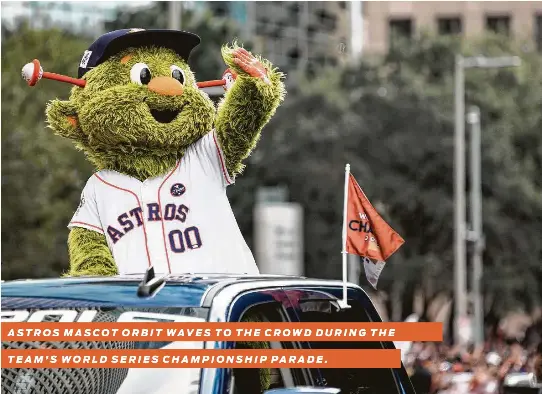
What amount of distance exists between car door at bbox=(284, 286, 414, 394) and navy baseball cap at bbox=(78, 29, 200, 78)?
2.01 meters

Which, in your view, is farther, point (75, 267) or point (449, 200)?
point (449, 200)

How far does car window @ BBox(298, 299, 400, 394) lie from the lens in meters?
5.99

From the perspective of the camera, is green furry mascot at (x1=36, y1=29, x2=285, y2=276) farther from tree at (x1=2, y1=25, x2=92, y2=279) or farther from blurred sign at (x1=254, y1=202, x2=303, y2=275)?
blurred sign at (x1=254, y1=202, x2=303, y2=275)

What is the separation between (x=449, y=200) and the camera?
1593 inches

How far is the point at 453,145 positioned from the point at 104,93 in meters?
33.6

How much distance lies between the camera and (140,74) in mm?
7379

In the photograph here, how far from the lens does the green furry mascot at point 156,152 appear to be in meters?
7.17

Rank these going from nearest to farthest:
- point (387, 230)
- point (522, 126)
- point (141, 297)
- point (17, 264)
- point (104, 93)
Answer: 1. point (141, 297)
2. point (387, 230)
3. point (104, 93)
4. point (17, 264)
5. point (522, 126)

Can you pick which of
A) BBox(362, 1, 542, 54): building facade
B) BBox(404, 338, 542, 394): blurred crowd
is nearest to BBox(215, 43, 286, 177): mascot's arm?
BBox(404, 338, 542, 394): blurred crowd

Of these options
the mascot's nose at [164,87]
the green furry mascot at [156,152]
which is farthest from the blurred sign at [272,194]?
the mascot's nose at [164,87]

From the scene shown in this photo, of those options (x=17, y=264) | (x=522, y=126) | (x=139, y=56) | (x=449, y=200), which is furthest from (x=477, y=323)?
(x=139, y=56)

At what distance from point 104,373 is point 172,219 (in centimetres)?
215

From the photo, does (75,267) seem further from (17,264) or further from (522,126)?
(522,126)

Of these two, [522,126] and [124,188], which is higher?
[124,188]
